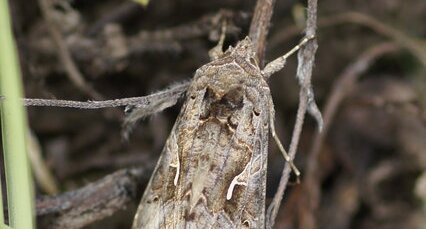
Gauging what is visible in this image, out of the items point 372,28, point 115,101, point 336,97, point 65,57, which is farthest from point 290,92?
point 115,101

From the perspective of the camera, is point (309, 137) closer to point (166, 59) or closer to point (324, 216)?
point (324, 216)

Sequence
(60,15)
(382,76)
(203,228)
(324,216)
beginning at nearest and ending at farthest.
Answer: (203,228) < (60,15) < (324,216) < (382,76)

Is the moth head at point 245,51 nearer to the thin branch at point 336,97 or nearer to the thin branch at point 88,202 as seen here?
the thin branch at point 88,202

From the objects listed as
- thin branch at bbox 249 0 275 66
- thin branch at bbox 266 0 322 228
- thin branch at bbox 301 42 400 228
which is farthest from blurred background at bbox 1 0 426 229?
thin branch at bbox 266 0 322 228

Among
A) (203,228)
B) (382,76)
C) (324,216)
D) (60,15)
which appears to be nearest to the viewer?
(203,228)

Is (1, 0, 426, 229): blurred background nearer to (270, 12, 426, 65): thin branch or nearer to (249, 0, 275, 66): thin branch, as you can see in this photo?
(270, 12, 426, 65): thin branch

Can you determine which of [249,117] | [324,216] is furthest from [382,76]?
[249,117]

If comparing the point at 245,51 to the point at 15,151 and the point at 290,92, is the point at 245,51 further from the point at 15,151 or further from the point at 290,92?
the point at 290,92
